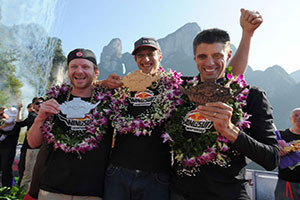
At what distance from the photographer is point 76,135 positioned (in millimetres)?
2443

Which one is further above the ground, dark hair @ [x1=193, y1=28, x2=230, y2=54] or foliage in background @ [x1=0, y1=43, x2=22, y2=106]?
foliage in background @ [x1=0, y1=43, x2=22, y2=106]

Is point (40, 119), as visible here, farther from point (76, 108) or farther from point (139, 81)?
point (139, 81)

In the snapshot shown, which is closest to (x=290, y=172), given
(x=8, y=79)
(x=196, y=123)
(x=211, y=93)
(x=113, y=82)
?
(x=196, y=123)

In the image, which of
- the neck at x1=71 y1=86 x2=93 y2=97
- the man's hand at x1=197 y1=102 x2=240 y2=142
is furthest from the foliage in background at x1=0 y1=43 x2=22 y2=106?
the man's hand at x1=197 y1=102 x2=240 y2=142

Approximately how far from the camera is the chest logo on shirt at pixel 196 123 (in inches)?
77.3

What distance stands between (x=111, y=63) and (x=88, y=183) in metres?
110

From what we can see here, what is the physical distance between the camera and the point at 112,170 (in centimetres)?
224

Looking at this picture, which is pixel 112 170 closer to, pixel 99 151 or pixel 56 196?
pixel 99 151

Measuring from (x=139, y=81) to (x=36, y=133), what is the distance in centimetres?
148

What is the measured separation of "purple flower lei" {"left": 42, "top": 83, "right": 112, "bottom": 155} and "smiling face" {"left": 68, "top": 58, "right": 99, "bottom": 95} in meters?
0.17

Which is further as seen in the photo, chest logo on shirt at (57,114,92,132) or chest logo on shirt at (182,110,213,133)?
chest logo on shirt at (57,114,92,132)

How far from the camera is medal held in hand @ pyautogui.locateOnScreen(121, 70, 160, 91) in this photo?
2.44 meters

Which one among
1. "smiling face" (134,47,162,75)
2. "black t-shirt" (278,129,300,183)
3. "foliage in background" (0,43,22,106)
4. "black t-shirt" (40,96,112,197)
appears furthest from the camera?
"foliage in background" (0,43,22,106)

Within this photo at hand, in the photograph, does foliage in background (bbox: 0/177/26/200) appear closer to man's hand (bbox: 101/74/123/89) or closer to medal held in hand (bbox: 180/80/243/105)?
man's hand (bbox: 101/74/123/89)
